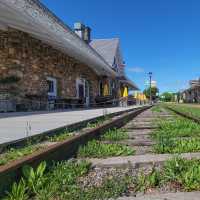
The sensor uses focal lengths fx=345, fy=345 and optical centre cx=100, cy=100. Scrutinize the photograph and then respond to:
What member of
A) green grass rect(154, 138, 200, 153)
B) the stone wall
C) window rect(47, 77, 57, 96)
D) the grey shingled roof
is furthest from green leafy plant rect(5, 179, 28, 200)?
the grey shingled roof

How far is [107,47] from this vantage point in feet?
124

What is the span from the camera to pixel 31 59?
14.1 m

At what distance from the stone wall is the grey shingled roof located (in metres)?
17.2

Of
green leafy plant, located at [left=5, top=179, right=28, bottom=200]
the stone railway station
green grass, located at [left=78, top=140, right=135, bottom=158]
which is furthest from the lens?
the stone railway station

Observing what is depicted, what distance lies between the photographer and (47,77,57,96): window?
16217mm

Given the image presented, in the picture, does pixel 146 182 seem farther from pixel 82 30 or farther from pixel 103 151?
Result: pixel 82 30

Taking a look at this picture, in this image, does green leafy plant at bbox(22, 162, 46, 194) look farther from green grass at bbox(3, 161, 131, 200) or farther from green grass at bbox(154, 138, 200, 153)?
green grass at bbox(154, 138, 200, 153)

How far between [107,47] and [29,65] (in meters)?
24.5

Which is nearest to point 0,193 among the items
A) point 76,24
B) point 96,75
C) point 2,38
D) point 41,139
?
point 41,139

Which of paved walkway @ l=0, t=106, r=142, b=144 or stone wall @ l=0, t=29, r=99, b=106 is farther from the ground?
stone wall @ l=0, t=29, r=99, b=106

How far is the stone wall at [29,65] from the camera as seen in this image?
41.1ft

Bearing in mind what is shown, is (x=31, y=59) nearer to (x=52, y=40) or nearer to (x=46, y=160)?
(x=52, y=40)

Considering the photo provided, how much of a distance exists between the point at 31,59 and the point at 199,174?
1240cm

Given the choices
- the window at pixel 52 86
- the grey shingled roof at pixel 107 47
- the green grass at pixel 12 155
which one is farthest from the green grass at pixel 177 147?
the grey shingled roof at pixel 107 47
